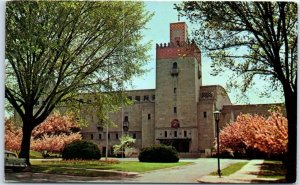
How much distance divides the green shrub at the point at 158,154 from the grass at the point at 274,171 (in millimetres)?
1395

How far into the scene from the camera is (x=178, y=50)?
927cm

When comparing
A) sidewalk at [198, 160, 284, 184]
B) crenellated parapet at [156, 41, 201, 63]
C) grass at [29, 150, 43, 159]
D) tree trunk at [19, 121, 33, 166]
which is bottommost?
sidewalk at [198, 160, 284, 184]

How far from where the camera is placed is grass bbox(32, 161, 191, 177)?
8.86 meters

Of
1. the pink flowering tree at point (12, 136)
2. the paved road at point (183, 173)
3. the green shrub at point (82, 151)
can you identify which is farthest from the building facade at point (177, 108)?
the pink flowering tree at point (12, 136)

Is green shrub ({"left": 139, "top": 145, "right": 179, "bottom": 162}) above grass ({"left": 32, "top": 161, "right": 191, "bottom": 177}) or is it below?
above

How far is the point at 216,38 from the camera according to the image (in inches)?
364

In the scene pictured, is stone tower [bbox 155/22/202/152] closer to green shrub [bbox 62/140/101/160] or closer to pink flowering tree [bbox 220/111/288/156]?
pink flowering tree [bbox 220/111/288/156]

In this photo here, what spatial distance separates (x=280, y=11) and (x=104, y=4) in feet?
9.75

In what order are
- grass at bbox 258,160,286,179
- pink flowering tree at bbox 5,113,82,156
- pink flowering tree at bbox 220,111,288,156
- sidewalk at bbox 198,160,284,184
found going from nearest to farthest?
sidewalk at bbox 198,160,284,184
grass at bbox 258,160,286,179
pink flowering tree at bbox 220,111,288,156
pink flowering tree at bbox 5,113,82,156

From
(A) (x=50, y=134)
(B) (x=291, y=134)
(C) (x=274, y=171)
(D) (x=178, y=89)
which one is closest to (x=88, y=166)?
(A) (x=50, y=134)

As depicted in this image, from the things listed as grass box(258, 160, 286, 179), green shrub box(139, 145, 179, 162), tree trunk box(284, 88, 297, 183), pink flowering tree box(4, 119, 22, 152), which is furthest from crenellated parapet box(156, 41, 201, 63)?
pink flowering tree box(4, 119, 22, 152)

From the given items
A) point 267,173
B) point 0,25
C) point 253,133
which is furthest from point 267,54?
point 0,25

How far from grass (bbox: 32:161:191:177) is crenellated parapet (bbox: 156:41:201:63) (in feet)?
5.95

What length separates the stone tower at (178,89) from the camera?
361 inches
